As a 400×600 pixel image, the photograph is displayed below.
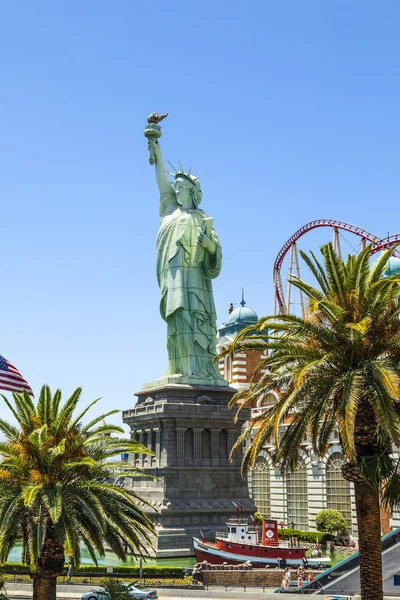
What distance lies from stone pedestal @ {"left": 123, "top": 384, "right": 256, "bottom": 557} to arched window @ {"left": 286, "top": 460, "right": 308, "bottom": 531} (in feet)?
14.7

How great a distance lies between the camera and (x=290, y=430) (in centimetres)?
1972

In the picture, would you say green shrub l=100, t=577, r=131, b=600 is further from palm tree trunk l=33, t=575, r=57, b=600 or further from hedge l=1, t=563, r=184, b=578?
hedge l=1, t=563, r=184, b=578

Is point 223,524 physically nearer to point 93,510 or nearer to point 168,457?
point 168,457

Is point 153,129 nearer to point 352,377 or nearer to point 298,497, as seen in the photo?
point 298,497

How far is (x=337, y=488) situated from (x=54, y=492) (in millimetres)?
29429

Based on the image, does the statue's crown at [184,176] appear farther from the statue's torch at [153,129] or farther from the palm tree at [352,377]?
the palm tree at [352,377]

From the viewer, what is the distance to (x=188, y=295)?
161 ft

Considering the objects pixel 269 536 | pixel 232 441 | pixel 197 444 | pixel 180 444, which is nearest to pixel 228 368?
pixel 232 441

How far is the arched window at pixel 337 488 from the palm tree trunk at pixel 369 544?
27.4 m

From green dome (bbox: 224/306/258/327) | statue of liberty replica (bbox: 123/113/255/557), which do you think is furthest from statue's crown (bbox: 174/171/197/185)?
green dome (bbox: 224/306/258/327)

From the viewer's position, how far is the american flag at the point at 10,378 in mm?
31388

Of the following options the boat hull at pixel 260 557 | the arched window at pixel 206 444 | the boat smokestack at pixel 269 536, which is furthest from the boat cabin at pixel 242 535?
the arched window at pixel 206 444

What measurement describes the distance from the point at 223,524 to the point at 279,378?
2757 cm

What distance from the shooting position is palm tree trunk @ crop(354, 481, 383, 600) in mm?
17703
